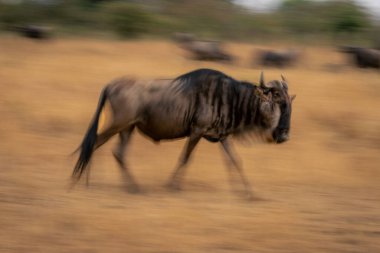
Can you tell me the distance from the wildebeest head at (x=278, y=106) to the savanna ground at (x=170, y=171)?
2.51ft

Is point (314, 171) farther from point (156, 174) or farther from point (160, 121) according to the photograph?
point (160, 121)

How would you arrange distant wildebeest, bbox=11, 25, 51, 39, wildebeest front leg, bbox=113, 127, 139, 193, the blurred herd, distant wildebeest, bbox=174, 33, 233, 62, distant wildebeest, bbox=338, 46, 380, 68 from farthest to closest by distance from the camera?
the blurred herd
distant wildebeest, bbox=11, 25, 51, 39
distant wildebeest, bbox=338, 46, 380, 68
distant wildebeest, bbox=174, 33, 233, 62
wildebeest front leg, bbox=113, 127, 139, 193

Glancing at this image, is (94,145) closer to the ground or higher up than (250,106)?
closer to the ground

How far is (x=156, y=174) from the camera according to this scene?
27.8 ft

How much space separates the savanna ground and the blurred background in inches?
0.8

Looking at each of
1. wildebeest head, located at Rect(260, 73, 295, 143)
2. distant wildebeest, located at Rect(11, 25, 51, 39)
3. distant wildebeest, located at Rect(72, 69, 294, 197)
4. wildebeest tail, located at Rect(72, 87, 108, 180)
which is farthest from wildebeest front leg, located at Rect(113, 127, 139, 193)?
distant wildebeest, located at Rect(11, 25, 51, 39)

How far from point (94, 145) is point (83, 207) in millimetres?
1171

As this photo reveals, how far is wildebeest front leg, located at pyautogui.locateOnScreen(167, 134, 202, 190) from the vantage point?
7.12m

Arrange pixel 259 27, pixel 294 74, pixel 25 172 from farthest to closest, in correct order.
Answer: pixel 259 27 < pixel 294 74 < pixel 25 172

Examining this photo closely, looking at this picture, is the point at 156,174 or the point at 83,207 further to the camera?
the point at 156,174

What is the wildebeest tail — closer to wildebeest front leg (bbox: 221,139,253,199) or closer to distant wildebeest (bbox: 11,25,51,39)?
wildebeest front leg (bbox: 221,139,253,199)

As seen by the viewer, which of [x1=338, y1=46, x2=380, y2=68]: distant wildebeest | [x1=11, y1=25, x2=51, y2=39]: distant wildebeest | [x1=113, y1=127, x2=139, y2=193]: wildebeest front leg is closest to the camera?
[x1=113, y1=127, x2=139, y2=193]: wildebeest front leg

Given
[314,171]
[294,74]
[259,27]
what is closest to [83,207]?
[314,171]

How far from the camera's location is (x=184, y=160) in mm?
7168
